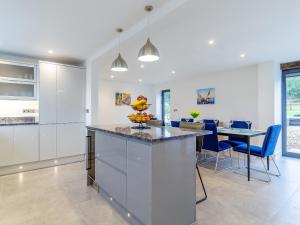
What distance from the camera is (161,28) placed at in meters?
2.51

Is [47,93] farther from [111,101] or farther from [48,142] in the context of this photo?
[111,101]

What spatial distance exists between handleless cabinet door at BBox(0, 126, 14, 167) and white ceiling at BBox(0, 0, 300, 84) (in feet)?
5.27

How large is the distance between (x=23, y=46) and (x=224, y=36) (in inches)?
145

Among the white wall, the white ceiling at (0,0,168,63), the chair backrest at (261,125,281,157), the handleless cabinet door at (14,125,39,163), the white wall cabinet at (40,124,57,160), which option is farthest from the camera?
the white wall

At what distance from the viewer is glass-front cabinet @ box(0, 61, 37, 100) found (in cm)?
353

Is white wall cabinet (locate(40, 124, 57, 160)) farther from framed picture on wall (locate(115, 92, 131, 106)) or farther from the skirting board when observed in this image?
framed picture on wall (locate(115, 92, 131, 106))

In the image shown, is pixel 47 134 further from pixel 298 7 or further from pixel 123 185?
pixel 298 7

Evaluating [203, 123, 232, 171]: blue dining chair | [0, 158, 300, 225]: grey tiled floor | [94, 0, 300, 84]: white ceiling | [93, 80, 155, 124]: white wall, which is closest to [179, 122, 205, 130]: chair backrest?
[203, 123, 232, 171]: blue dining chair

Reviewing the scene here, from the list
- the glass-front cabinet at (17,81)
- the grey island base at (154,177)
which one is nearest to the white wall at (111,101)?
the glass-front cabinet at (17,81)

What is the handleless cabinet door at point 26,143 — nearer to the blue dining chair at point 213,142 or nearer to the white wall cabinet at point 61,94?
the white wall cabinet at point 61,94

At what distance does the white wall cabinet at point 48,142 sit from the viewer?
3.69 meters

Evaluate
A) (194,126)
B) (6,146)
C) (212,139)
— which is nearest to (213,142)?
(212,139)

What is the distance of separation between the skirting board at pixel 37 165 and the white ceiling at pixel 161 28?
2.28 metres

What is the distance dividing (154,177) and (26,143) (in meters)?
3.20
